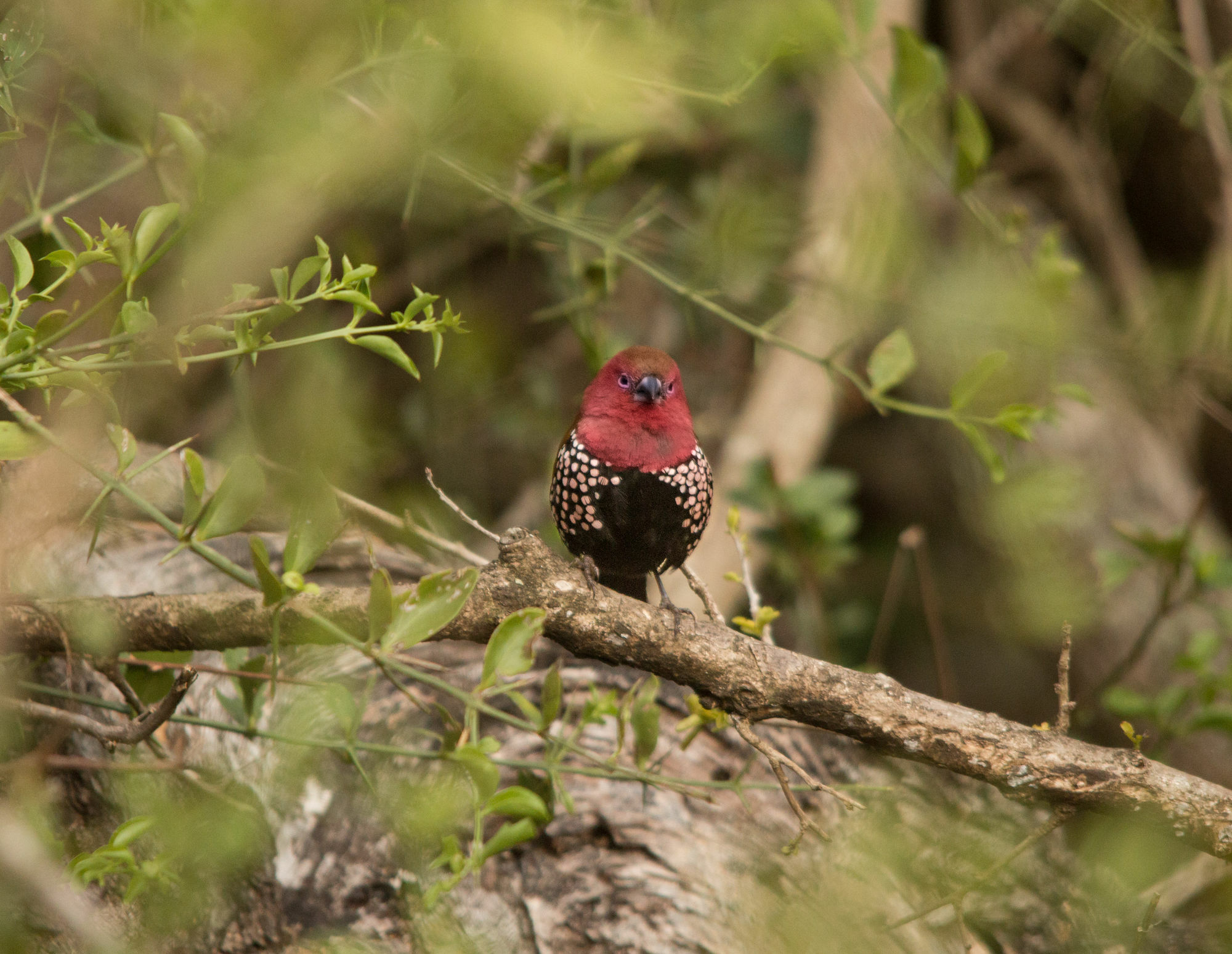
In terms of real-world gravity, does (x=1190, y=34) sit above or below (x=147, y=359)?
above

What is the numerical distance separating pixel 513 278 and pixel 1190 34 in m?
3.03

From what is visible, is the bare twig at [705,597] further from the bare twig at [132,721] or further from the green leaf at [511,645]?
the bare twig at [132,721]

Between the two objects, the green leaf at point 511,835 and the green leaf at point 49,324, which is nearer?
the green leaf at point 49,324

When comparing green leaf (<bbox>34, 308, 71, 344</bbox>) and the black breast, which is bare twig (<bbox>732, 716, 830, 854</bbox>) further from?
green leaf (<bbox>34, 308, 71, 344</bbox>)

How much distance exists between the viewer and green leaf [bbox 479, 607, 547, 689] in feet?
5.06

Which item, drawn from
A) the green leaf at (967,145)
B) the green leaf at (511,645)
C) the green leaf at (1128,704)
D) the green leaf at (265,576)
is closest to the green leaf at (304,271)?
the green leaf at (265,576)

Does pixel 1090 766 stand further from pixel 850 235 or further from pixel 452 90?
pixel 850 235

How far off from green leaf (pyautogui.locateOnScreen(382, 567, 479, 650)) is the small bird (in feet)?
3.36

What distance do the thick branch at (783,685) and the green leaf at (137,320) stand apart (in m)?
0.60

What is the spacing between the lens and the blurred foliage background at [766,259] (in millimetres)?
1894

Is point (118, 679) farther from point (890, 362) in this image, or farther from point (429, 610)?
point (890, 362)

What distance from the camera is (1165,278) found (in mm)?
4766

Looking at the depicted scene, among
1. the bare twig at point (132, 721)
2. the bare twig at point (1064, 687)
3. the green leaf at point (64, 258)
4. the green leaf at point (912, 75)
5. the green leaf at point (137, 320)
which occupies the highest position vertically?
the green leaf at point (912, 75)

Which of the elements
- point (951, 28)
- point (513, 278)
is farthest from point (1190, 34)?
point (513, 278)
